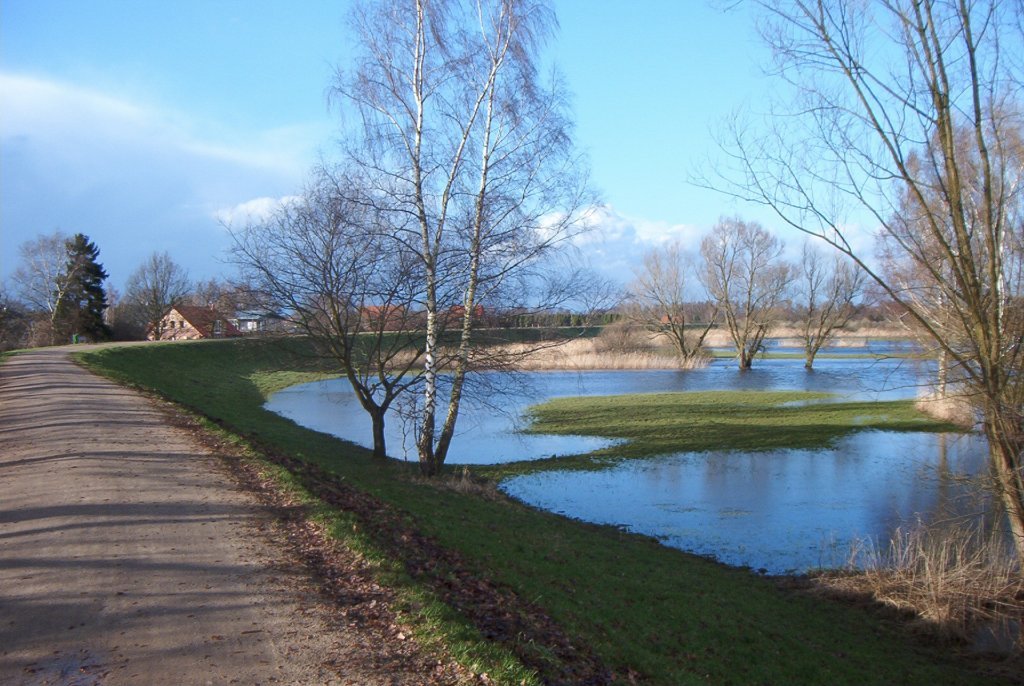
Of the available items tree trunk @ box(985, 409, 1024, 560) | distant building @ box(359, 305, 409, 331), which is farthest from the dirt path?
tree trunk @ box(985, 409, 1024, 560)

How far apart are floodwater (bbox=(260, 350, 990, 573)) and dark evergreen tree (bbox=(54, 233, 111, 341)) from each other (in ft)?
111

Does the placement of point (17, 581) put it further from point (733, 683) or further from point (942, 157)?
point (942, 157)

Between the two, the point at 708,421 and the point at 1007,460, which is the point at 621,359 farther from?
the point at 1007,460

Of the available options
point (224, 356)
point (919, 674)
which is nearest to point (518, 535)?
point (919, 674)

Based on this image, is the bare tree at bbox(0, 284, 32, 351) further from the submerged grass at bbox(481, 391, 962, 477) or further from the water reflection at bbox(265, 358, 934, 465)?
the submerged grass at bbox(481, 391, 962, 477)

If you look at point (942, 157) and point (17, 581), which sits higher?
point (942, 157)

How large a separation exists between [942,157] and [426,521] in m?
7.20

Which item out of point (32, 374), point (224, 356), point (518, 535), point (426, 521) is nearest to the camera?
point (426, 521)

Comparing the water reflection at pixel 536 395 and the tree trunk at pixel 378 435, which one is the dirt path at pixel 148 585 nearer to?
the water reflection at pixel 536 395

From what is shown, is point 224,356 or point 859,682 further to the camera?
point 224,356

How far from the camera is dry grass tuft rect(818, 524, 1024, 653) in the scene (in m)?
8.51

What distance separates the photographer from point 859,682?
7.06 meters

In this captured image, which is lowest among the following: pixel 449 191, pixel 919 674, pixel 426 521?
pixel 919 674

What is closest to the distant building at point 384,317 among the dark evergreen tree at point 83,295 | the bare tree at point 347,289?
the bare tree at point 347,289
